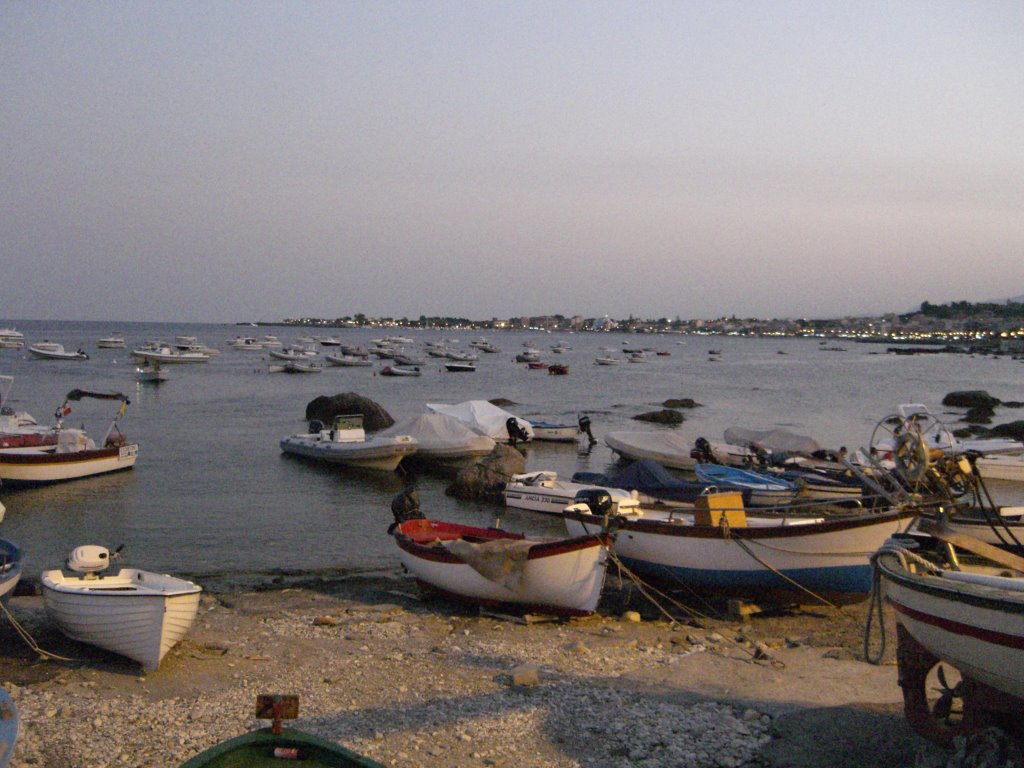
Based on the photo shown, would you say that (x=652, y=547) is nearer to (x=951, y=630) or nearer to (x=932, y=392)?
(x=951, y=630)

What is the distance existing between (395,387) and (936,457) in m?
58.7

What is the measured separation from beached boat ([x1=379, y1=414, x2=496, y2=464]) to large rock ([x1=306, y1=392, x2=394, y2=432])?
550 centimetres

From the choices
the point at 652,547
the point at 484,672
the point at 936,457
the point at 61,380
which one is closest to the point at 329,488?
the point at 652,547

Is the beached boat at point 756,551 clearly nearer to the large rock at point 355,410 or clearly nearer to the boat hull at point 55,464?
the boat hull at point 55,464

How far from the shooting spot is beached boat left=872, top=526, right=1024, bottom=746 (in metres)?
6.36

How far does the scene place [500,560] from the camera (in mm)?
12164

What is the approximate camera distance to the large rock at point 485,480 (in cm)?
2364

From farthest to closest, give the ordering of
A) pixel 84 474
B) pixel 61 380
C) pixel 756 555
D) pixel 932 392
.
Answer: pixel 932 392 → pixel 61 380 → pixel 84 474 → pixel 756 555

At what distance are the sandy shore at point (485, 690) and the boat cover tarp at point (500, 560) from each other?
677 millimetres

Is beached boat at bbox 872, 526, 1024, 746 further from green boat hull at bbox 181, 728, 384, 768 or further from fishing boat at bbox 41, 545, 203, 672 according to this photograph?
fishing boat at bbox 41, 545, 203, 672

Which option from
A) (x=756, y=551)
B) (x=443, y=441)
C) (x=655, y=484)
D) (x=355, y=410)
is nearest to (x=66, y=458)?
(x=443, y=441)

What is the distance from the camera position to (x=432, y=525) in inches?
588

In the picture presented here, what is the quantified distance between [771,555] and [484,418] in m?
21.9

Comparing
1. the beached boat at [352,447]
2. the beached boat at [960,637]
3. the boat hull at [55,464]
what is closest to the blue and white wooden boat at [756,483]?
the beached boat at [352,447]
